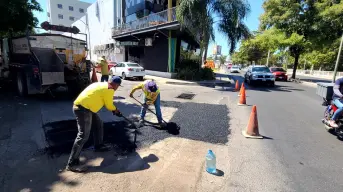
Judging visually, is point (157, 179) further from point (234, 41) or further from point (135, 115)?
point (234, 41)

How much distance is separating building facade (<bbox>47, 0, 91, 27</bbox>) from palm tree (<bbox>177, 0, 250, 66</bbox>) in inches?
2230

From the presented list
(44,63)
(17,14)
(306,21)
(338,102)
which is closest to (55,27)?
(44,63)

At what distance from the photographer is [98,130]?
3.93 metres

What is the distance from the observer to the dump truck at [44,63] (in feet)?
24.4

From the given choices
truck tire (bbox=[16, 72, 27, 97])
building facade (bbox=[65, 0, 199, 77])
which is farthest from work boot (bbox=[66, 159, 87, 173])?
building facade (bbox=[65, 0, 199, 77])

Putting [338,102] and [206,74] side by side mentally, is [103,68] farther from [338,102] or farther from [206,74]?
[206,74]

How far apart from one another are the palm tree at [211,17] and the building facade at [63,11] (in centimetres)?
5665

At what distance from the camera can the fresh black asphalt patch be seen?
4.28 m

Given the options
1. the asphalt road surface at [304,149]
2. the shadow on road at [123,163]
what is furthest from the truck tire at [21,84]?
the asphalt road surface at [304,149]

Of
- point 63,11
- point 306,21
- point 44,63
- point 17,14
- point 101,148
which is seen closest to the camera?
point 101,148

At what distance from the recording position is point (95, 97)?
3.38 metres

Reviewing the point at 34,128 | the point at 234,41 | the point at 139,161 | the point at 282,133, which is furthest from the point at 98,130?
the point at 234,41

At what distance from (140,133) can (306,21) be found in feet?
69.4

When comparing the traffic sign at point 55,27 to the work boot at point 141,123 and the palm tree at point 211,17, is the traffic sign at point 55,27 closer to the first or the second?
the work boot at point 141,123
